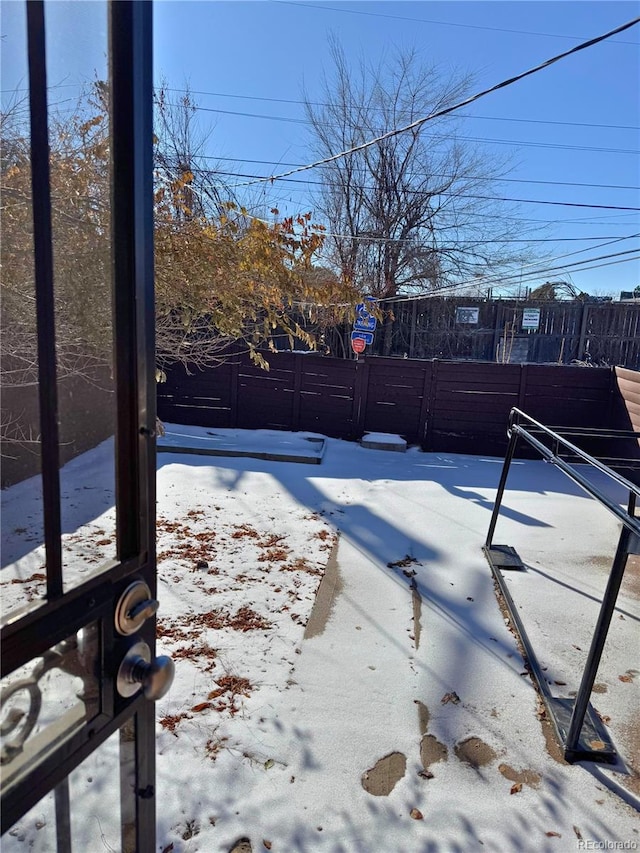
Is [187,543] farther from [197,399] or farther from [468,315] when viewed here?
[468,315]

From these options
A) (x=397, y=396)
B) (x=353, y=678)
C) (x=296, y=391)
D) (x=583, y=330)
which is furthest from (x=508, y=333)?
(x=353, y=678)

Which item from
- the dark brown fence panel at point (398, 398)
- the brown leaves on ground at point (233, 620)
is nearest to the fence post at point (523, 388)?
the dark brown fence panel at point (398, 398)

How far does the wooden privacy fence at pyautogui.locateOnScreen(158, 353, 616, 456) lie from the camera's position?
744 centimetres

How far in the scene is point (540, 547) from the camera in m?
4.30

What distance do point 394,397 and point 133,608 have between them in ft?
24.1

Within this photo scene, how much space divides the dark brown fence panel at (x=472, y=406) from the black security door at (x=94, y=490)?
283 inches

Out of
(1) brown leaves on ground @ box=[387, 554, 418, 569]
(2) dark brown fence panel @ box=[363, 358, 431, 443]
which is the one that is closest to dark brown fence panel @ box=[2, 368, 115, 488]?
(1) brown leaves on ground @ box=[387, 554, 418, 569]

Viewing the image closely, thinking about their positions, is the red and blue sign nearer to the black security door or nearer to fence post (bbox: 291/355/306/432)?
fence post (bbox: 291/355/306/432)

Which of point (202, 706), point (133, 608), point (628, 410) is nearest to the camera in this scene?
point (133, 608)

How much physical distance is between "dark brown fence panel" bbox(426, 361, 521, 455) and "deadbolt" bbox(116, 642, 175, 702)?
7303mm

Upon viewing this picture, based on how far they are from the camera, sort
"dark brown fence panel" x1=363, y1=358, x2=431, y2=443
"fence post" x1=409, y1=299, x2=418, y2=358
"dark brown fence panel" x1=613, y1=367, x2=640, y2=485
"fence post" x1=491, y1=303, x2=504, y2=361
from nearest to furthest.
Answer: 1. "dark brown fence panel" x1=613, y1=367, x2=640, y2=485
2. "dark brown fence panel" x1=363, y1=358, x2=431, y2=443
3. "fence post" x1=491, y1=303, x2=504, y2=361
4. "fence post" x1=409, y1=299, x2=418, y2=358

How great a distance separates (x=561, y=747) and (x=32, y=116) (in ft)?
8.69

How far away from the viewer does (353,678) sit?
2.46 metres

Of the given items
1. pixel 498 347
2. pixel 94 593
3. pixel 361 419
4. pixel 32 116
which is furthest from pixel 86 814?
pixel 498 347
